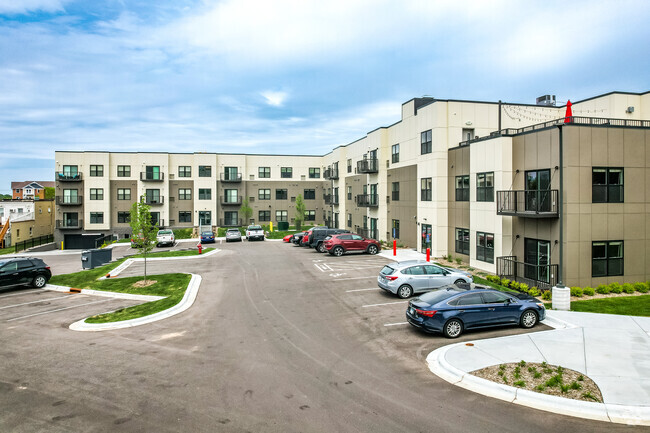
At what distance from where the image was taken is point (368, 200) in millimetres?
42906

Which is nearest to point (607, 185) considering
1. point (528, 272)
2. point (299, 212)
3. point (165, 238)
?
point (528, 272)

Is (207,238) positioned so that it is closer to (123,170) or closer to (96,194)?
(123,170)

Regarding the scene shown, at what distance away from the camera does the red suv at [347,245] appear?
103 ft

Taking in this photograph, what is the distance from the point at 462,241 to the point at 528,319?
15.0 meters

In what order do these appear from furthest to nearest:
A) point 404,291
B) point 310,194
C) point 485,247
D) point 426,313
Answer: point 310,194
point 485,247
point 404,291
point 426,313

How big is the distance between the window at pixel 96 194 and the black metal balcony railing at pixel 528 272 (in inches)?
2077

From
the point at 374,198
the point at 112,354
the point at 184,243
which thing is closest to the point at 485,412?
the point at 112,354

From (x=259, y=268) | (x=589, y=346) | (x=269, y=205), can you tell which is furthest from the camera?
(x=269, y=205)

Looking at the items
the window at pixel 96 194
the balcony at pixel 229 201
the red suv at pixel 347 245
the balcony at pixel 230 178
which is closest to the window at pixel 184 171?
the balcony at pixel 230 178

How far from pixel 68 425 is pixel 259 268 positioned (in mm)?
19160

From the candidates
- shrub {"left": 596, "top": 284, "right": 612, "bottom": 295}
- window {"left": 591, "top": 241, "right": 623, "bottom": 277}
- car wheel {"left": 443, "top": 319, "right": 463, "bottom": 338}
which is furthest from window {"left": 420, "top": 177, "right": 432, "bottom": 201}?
car wheel {"left": 443, "top": 319, "right": 463, "bottom": 338}

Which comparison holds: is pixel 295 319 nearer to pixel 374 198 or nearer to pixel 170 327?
pixel 170 327

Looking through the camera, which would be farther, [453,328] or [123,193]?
[123,193]

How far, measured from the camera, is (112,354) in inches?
461
